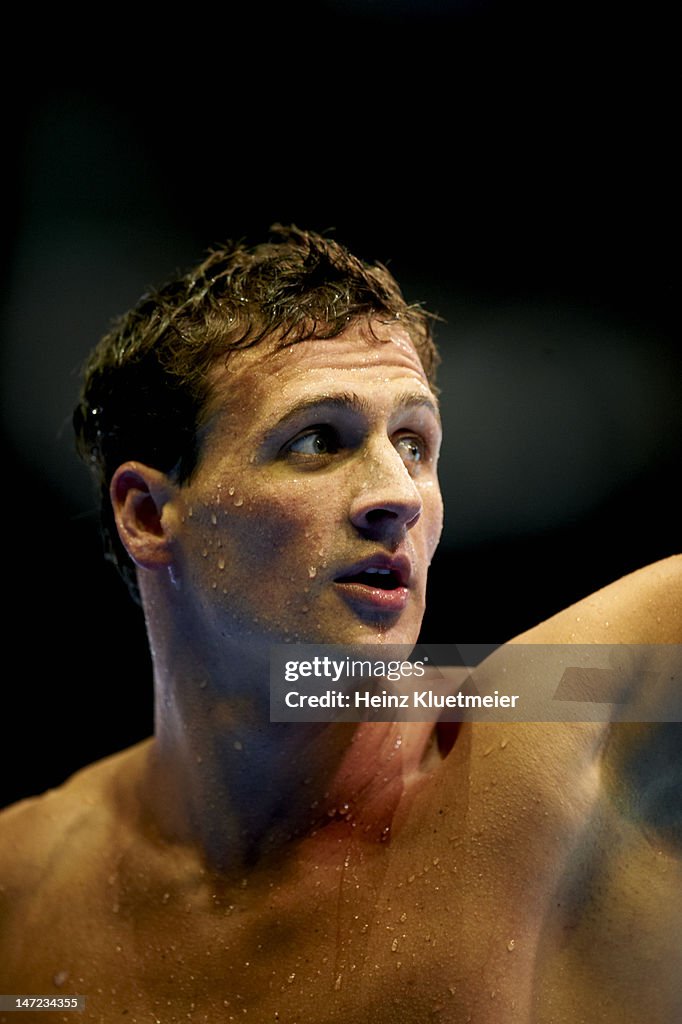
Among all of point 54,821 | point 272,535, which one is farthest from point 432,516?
point 54,821

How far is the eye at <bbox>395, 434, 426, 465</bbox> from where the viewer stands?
105 centimetres

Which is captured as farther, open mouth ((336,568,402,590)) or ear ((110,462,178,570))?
ear ((110,462,178,570))

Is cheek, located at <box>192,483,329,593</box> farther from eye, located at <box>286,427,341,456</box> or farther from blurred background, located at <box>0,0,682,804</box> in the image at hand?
blurred background, located at <box>0,0,682,804</box>

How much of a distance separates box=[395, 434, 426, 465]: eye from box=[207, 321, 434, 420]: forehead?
0.16ft

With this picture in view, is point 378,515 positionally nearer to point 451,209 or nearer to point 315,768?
point 315,768

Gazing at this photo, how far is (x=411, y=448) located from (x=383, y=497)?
0.13 metres

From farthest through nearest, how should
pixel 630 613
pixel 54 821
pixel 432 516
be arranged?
pixel 54 821 < pixel 432 516 < pixel 630 613

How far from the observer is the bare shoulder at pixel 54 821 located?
127 cm

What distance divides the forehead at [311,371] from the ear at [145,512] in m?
0.12

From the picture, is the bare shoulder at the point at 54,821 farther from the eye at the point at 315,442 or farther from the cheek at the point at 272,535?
the eye at the point at 315,442

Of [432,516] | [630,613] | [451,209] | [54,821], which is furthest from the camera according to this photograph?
[54,821]

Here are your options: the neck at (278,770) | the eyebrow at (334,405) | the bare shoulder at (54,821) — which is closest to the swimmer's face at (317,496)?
the eyebrow at (334,405)

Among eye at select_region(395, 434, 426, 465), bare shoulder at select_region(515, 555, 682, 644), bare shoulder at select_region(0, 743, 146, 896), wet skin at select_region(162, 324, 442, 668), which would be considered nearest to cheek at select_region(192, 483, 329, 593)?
wet skin at select_region(162, 324, 442, 668)

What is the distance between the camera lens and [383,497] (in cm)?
94
